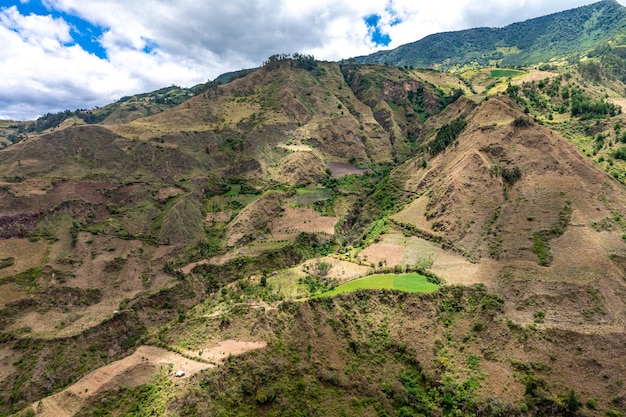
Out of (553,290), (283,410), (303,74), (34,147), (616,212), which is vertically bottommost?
(283,410)

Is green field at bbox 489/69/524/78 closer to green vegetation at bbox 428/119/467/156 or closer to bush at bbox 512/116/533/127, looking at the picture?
green vegetation at bbox 428/119/467/156

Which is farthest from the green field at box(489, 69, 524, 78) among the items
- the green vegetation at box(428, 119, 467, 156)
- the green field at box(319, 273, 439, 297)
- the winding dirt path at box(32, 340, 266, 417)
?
the winding dirt path at box(32, 340, 266, 417)

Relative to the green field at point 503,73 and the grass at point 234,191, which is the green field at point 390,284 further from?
the green field at point 503,73

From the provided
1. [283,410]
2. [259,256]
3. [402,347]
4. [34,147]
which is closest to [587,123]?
[402,347]

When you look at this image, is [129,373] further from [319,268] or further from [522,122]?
[522,122]

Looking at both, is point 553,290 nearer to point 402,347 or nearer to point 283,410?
point 402,347
